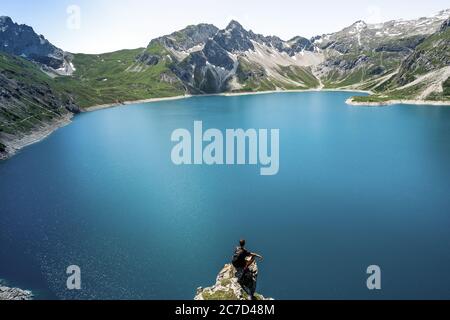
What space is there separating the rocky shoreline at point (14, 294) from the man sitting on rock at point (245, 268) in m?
32.4

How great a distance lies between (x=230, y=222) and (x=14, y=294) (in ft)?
120

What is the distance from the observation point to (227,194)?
87.1m

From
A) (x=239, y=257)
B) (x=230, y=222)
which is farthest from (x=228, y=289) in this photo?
(x=230, y=222)

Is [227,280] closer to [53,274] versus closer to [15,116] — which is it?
[53,274]

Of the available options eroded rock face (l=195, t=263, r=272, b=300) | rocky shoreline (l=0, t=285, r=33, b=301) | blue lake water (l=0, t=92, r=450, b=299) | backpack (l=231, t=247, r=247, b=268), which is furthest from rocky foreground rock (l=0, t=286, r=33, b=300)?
backpack (l=231, t=247, r=247, b=268)

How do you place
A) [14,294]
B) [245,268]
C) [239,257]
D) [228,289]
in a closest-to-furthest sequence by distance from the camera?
[228,289], [245,268], [239,257], [14,294]

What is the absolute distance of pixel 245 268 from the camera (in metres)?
33.6

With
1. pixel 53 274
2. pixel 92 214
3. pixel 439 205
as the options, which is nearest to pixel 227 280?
pixel 53 274

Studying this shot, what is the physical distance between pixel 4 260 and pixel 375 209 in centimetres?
6690

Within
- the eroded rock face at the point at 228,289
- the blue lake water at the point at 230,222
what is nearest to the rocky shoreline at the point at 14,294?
the blue lake water at the point at 230,222

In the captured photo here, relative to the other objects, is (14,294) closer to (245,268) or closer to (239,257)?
(239,257)

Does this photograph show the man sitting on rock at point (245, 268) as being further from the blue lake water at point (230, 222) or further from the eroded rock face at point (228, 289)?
the blue lake water at point (230, 222)

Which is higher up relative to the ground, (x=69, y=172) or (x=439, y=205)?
(x=69, y=172)

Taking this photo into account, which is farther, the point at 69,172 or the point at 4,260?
the point at 69,172
